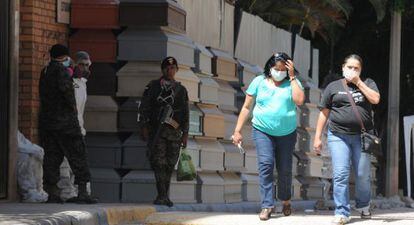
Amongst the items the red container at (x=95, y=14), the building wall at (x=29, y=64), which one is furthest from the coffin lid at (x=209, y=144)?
the building wall at (x=29, y=64)

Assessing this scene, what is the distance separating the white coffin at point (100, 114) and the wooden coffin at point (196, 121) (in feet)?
4.52

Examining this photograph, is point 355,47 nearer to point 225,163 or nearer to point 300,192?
point 300,192

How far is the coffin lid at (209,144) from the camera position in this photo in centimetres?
1546

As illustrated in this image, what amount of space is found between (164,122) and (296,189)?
26.0 ft

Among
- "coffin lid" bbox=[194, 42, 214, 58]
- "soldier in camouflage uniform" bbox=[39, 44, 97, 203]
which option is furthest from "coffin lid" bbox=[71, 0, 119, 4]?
"coffin lid" bbox=[194, 42, 214, 58]

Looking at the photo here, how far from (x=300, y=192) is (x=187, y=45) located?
22.8ft

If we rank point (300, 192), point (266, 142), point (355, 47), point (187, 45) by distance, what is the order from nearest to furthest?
point (266, 142), point (187, 45), point (300, 192), point (355, 47)

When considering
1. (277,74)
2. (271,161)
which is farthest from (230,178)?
(277,74)

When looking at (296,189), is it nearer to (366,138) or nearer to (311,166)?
(311,166)

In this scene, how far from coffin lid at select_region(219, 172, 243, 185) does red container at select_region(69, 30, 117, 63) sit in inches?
130

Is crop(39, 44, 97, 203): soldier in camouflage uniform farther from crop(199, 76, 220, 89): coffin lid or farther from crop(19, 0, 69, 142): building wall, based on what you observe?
crop(199, 76, 220, 89): coffin lid

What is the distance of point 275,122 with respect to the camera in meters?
11.0

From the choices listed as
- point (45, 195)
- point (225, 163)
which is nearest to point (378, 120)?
point (225, 163)

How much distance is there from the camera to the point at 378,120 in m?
31.4
